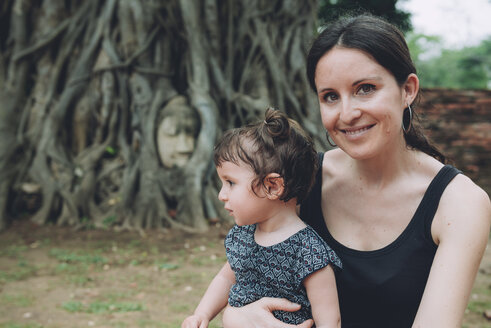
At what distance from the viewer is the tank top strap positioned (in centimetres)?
189

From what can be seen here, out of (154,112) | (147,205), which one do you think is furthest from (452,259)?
(154,112)

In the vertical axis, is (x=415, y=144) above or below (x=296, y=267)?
above

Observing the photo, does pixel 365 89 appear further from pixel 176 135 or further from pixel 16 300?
pixel 176 135

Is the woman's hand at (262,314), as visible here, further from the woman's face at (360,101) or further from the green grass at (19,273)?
the green grass at (19,273)

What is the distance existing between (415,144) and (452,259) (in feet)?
1.82

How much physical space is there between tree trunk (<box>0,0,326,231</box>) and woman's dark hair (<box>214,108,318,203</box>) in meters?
3.99

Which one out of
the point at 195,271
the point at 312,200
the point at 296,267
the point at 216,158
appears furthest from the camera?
the point at 195,271

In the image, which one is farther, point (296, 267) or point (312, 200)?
point (312, 200)

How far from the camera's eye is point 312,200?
7.37 ft

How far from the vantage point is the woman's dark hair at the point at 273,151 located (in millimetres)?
1954

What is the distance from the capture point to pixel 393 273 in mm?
1922

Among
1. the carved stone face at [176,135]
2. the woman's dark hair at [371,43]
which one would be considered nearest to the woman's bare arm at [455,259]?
the woman's dark hair at [371,43]

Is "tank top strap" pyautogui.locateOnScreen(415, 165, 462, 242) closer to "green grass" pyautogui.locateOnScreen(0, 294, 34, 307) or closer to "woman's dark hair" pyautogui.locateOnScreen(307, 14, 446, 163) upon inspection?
"woman's dark hair" pyautogui.locateOnScreen(307, 14, 446, 163)

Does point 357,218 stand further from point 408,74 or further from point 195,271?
point 195,271
